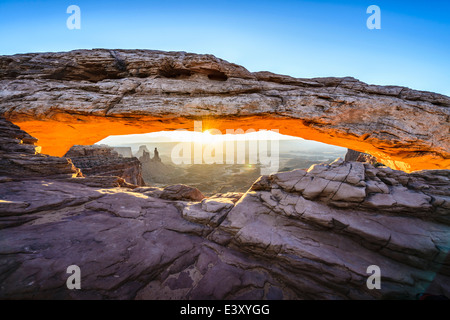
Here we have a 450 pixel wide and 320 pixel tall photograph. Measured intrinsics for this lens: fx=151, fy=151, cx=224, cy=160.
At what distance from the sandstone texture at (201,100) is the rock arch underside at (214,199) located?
0.27ft

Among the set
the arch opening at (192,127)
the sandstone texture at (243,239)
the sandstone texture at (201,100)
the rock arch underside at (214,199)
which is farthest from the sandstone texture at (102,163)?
the sandstone texture at (243,239)

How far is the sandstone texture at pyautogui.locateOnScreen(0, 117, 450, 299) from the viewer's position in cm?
443

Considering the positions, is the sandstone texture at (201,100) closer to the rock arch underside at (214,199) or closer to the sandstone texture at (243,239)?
the rock arch underside at (214,199)

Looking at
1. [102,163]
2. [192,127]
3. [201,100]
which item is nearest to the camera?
[201,100]

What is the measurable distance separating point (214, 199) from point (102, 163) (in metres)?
24.7

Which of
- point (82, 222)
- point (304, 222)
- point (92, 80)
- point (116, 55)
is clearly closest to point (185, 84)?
point (116, 55)

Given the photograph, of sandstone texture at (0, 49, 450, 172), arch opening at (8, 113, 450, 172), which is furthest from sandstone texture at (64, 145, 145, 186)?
sandstone texture at (0, 49, 450, 172)

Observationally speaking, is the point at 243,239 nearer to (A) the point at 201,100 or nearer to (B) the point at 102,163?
(A) the point at 201,100

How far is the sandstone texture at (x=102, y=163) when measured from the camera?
71.5ft

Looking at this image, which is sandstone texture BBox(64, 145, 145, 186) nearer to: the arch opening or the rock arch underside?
the rock arch underside

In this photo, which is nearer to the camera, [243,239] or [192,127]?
[243,239]

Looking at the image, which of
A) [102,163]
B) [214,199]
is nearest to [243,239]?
[214,199]

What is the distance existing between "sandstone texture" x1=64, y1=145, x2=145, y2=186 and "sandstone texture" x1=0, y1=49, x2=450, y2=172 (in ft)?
43.3

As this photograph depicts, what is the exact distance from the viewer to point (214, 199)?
8.15m
